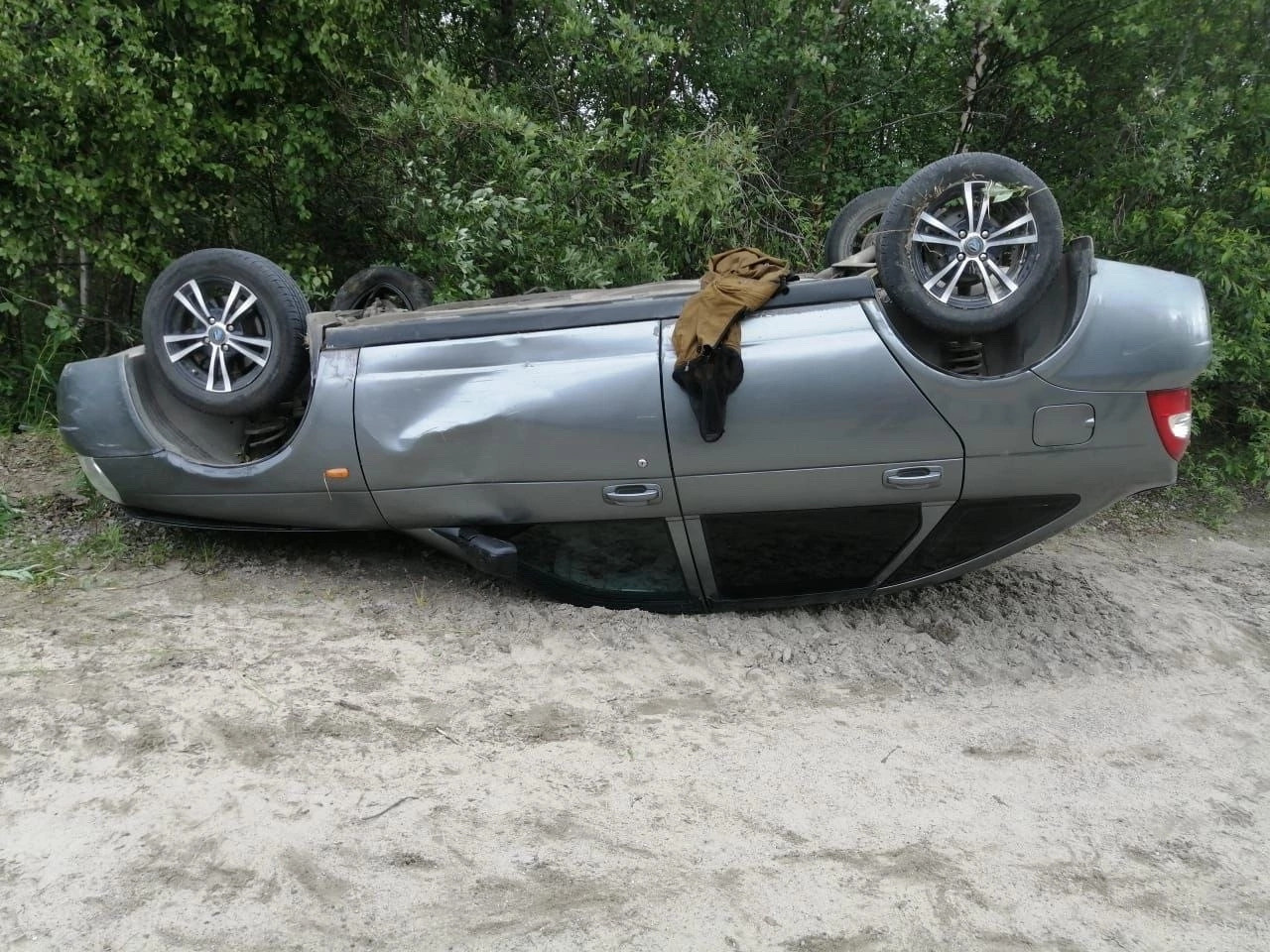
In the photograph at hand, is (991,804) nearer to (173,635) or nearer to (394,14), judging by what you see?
(173,635)

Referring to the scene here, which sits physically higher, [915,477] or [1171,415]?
[1171,415]

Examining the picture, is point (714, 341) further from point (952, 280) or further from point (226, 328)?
point (226, 328)

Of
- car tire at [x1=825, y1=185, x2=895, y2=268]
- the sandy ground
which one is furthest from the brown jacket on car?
car tire at [x1=825, y1=185, x2=895, y2=268]

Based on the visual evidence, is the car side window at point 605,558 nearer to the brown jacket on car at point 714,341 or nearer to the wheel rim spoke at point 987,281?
the brown jacket on car at point 714,341

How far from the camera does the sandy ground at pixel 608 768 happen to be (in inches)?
93.7

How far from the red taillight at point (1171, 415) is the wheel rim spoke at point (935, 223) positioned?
1.01m

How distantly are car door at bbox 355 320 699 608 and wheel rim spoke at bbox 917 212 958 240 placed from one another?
1.17 meters

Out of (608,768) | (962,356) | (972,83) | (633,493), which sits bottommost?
(608,768)

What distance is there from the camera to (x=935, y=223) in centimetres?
359

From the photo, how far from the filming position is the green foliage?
6059mm

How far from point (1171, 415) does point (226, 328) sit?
4162 mm

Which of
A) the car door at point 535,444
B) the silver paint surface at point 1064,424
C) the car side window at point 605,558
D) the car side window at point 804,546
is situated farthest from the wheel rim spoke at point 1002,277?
the car side window at point 605,558

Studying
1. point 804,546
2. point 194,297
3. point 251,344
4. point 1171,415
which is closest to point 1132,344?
point 1171,415

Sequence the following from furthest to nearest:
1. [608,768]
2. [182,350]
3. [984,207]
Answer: [182,350] < [984,207] < [608,768]
